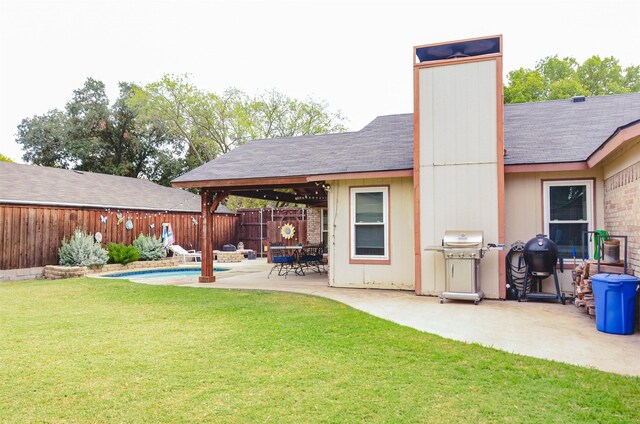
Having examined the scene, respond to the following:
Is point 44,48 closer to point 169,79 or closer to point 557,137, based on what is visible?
point 169,79

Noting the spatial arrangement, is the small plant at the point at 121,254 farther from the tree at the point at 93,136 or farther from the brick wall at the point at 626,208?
the tree at the point at 93,136

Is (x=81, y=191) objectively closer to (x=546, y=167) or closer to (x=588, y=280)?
(x=546, y=167)

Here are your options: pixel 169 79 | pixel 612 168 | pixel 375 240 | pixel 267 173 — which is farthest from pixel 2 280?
Answer: pixel 169 79

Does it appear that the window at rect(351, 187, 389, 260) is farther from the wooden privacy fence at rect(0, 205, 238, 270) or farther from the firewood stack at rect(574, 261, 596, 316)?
the wooden privacy fence at rect(0, 205, 238, 270)

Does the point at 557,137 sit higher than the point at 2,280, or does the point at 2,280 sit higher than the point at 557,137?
the point at 557,137

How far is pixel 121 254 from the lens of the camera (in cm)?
1404

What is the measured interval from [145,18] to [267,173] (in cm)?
745

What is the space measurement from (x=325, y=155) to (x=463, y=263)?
14.4 ft

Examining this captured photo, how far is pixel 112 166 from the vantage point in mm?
28062

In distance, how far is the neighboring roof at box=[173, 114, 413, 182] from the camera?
9.23 meters

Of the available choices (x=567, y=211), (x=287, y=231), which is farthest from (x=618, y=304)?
(x=287, y=231)

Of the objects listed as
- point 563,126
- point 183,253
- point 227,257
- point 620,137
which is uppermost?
point 563,126

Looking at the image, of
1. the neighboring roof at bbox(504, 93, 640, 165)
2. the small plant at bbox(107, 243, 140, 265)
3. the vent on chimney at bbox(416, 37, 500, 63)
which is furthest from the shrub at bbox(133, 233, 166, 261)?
the neighboring roof at bbox(504, 93, 640, 165)

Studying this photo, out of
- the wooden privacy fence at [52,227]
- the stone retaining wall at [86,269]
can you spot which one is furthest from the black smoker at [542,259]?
the wooden privacy fence at [52,227]
